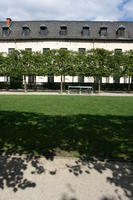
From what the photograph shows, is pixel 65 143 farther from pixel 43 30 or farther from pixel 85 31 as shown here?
pixel 43 30

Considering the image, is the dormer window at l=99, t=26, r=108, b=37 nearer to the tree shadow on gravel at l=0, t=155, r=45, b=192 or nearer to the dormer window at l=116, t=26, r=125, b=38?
the dormer window at l=116, t=26, r=125, b=38

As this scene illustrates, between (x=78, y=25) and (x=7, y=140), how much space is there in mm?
37610

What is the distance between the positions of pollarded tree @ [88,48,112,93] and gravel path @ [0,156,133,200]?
24.7 meters

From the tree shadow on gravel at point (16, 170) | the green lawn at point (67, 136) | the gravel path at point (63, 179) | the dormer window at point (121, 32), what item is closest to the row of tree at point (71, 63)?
the dormer window at point (121, 32)

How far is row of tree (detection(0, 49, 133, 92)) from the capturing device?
28.7 metres

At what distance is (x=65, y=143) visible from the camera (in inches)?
Answer: 230

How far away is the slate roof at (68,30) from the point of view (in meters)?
38.5

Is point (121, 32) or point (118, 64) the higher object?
point (121, 32)

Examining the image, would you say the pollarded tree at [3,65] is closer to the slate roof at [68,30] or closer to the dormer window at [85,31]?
the slate roof at [68,30]

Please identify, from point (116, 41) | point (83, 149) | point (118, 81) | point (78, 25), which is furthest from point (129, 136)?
point (78, 25)

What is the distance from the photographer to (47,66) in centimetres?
2927

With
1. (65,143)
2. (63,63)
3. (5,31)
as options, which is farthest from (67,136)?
(5,31)

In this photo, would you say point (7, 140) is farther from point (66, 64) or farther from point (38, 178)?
point (66, 64)

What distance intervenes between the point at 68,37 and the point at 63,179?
36470mm
